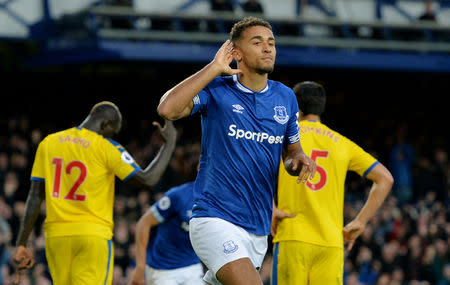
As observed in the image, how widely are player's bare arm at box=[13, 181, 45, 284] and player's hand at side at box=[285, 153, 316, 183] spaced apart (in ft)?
9.09

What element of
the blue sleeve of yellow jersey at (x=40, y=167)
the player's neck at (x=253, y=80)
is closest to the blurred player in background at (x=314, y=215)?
the player's neck at (x=253, y=80)

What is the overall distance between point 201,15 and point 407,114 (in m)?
7.19

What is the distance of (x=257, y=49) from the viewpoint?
5762 millimetres

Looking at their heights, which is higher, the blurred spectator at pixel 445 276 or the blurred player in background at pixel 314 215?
the blurred player in background at pixel 314 215

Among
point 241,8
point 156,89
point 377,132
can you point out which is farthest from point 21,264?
point 377,132

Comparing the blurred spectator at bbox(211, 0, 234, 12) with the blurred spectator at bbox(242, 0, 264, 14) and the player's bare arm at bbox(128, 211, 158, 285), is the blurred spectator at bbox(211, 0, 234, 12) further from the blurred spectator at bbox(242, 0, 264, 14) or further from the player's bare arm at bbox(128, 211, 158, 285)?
the player's bare arm at bbox(128, 211, 158, 285)

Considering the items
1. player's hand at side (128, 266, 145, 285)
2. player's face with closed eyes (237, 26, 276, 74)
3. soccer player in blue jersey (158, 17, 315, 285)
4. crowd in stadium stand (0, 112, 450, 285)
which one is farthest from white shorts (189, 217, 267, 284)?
crowd in stadium stand (0, 112, 450, 285)

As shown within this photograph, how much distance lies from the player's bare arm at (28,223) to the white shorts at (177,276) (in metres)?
1.53

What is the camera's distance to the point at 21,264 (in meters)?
7.58

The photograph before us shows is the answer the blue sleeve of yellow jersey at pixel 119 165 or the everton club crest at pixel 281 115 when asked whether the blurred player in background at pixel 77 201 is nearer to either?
the blue sleeve of yellow jersey at pixel 119 165

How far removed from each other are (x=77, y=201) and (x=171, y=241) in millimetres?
1475

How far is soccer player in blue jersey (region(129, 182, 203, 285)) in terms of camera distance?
8547mm

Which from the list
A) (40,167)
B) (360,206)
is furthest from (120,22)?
(40,167)

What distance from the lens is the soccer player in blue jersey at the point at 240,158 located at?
18.2 ft
